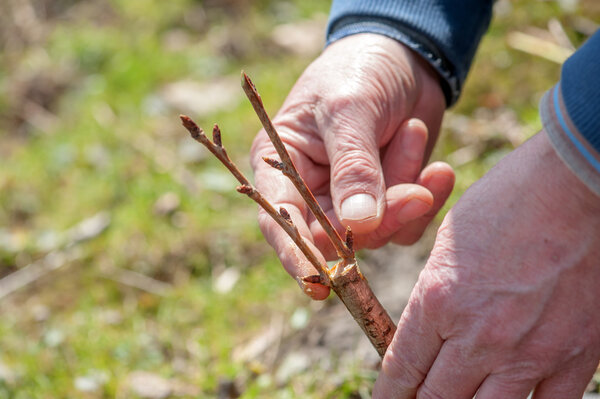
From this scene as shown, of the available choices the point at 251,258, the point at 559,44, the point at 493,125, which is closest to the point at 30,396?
the point at 251,258

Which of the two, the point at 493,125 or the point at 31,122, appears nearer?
the point at 493,125

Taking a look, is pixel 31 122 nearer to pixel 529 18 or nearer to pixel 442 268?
pixel 529 18

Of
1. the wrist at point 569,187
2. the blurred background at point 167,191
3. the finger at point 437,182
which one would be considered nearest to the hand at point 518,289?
the wrist at point 569,187

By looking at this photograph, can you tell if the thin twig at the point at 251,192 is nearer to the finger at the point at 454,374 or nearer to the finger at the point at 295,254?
the finger at the point at 295,254

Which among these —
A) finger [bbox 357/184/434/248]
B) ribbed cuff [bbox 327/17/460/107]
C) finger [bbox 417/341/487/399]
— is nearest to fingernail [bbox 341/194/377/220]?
finger [bbox 357/184/434/248]

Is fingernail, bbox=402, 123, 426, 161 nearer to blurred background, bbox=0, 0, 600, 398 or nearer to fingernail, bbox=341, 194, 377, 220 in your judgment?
fingernail, bbox=341, 194, 377, 220
